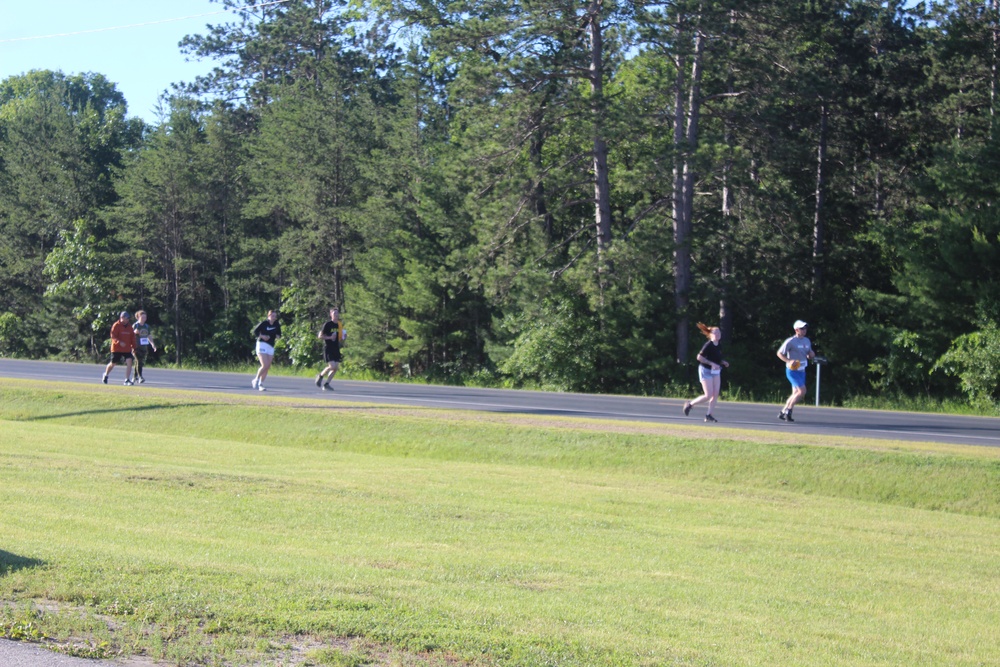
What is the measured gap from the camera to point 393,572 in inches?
341

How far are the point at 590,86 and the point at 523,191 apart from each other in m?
4.80

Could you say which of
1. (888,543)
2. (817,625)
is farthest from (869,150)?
(817,625)

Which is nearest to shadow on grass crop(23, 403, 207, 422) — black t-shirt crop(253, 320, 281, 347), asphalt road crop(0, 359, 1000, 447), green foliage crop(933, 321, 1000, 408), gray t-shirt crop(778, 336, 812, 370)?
asphalt road crop(0, 359, 1000, 447)

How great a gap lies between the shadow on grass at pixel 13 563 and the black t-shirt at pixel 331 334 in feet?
69.4

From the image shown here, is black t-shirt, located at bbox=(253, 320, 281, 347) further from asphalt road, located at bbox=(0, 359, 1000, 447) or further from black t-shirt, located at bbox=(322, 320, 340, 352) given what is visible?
black t-shirt, located at bbox=(322, 320, 340, 352)

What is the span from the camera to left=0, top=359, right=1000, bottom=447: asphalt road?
21062 mm

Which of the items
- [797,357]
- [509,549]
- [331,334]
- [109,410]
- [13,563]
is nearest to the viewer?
[13,563]

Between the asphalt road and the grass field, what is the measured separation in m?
2.96

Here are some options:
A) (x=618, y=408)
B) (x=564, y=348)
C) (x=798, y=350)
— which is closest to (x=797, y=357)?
(x=798, y=350)

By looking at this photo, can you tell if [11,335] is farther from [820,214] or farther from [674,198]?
[820,214]

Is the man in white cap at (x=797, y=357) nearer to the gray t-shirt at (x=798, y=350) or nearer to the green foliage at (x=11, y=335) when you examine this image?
the gray t-shirt at (x=798, y=350)

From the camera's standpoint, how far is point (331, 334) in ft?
96.7

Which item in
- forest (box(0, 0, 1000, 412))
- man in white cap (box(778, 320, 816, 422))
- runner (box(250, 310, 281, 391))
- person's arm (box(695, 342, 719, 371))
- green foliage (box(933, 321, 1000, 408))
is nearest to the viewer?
man in white cap (box(778, 320, 816, 422))

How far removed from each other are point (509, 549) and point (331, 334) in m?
20.1
